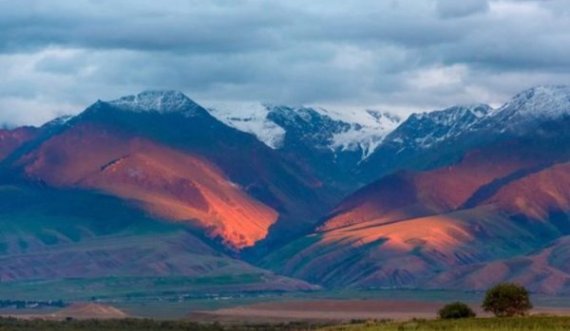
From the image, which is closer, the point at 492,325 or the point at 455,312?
the point at 492,325

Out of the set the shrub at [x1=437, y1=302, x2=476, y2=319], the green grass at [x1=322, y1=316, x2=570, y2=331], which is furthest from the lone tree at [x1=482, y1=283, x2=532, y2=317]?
the green grass at [x1=322, y1=316, x2=570, y2=331]

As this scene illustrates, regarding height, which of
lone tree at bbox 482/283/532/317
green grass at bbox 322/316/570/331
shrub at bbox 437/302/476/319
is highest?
lone tree at bbox 482/283/532/317

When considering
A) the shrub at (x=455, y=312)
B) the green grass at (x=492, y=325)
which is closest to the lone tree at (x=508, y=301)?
the shrub at (x=455, y=312)

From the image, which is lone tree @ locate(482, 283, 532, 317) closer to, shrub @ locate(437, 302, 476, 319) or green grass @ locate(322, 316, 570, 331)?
shrub @ locate(437, 302, 476, 319)

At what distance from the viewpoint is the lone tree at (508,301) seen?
5468 inches

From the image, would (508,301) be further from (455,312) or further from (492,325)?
(492,325)

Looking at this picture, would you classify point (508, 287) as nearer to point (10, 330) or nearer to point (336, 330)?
point (336, 330)

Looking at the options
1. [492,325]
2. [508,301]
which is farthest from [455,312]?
[492,325]

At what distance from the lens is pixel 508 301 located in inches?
5487

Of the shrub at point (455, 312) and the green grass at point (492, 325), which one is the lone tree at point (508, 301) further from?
the green grass at point (492, 325)

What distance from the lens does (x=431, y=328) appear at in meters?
114

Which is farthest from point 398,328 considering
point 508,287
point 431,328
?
point 508,287

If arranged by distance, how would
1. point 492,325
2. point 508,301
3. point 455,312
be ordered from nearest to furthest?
point 492,325 < point 508,301 < point 455,312

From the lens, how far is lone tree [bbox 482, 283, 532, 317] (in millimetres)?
138875
